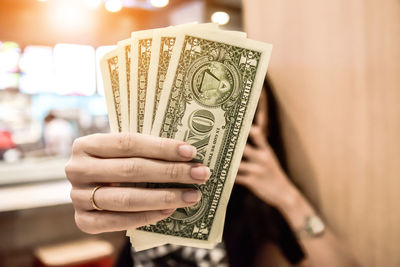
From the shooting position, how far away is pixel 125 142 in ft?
2.21

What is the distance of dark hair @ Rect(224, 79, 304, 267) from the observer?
4.60ft

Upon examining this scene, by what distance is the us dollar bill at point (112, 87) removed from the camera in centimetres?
77

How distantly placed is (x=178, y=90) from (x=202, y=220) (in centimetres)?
28

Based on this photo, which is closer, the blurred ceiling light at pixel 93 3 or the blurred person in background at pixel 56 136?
the blurred person in background at pixel 56 136

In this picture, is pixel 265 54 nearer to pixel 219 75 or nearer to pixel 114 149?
Result: pixel 219 75

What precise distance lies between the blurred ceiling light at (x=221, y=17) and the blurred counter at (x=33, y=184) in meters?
2.06

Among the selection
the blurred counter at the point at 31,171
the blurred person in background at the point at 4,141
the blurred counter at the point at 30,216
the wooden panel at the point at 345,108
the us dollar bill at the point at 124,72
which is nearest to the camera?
the us dollar bill at the point at 124,72

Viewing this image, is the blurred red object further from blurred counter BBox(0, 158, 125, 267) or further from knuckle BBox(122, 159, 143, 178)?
knuckle BBox(122, 159, 143, 178)

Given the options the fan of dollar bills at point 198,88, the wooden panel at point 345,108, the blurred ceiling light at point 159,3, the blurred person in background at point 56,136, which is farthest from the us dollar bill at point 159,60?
the blurred ceiling light at point 159,3

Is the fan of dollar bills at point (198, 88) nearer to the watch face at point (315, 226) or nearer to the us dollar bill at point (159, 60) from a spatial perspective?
the us dollar bill at point (159, 60)

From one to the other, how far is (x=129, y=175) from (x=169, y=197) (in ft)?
0.27

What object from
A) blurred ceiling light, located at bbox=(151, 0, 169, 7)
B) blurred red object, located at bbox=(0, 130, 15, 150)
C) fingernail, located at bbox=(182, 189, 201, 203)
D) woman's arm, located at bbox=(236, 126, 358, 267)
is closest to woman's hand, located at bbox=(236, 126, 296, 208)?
woman's arm, located at bbox=(236, 126, 358, 267)

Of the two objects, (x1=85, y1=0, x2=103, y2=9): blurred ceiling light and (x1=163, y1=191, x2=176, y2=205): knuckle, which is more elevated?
(x1=85, y1=0, x2=103, y2=9): blurred ceiling light

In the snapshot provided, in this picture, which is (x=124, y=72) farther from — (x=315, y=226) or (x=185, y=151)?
(x=315, y=226)
